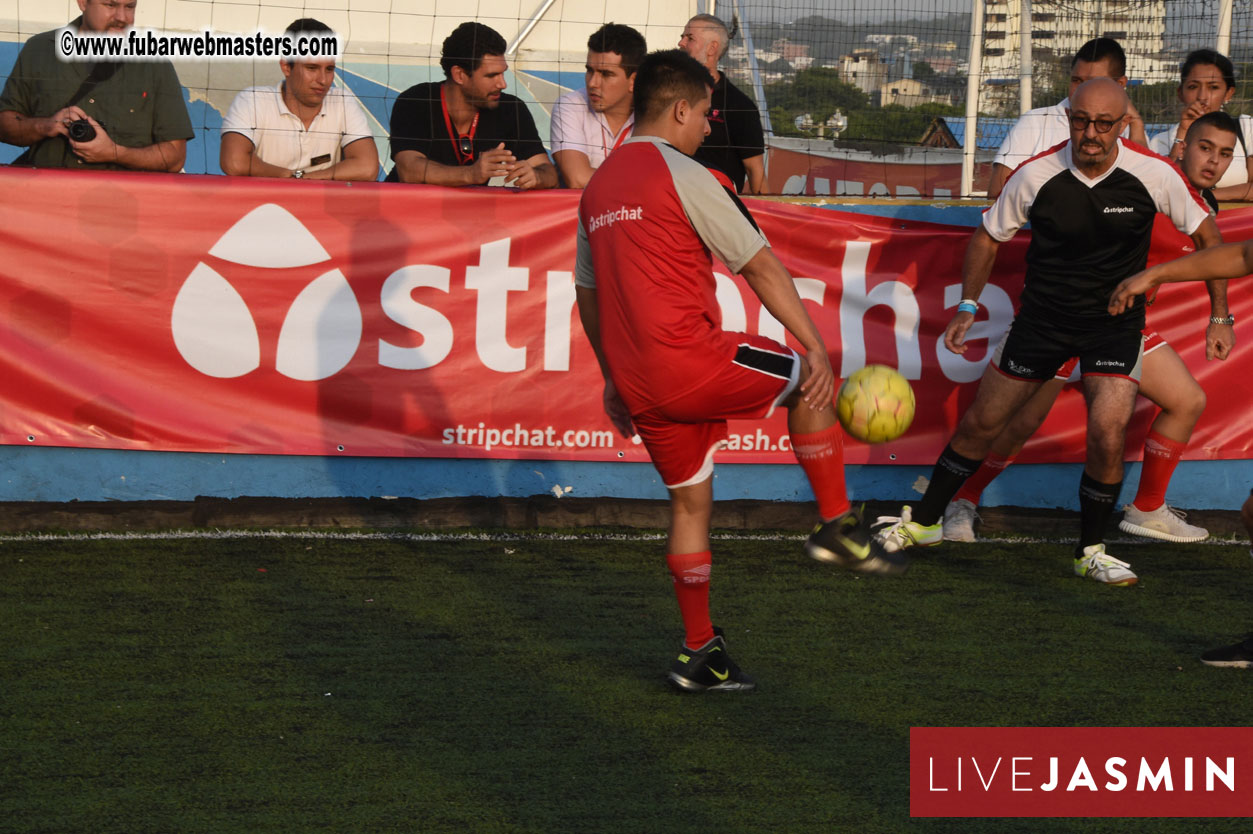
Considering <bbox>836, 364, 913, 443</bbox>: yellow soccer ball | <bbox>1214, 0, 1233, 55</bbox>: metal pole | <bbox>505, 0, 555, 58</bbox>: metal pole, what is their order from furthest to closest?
1. <bbox>505, 0, 555, 58</bbox>: metal pole
2. <bbox>1214, 0, 1233, 55</bbox>: metal pole
3. <bbox>836, 364, 913, 443</bbox>: yellow soccer ball

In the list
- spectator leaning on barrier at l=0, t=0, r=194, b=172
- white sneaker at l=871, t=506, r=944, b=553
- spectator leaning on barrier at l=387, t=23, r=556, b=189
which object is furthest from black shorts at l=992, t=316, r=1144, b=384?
spectator leaning on barrier at l=0, t=0, r=194, b=172

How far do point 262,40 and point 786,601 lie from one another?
8597 millimetres

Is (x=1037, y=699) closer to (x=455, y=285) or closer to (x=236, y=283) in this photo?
(x=455, y=285)

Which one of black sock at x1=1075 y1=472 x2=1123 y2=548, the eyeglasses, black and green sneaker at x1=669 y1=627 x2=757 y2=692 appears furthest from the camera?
black sock at x1=1075 y1=472 x2=1123 y2=548

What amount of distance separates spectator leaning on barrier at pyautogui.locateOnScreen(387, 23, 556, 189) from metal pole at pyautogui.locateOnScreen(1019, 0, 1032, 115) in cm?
402

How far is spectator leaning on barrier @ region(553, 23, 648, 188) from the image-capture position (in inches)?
300

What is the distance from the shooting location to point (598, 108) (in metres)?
7.79

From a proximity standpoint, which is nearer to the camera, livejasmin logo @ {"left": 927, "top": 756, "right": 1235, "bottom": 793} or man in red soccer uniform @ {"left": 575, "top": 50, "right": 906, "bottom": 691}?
livejasmin logo @ {"left": 927, "top": 756, "right": 1235, "bottom": 793}

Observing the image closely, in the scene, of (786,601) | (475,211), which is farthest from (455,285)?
(786,601)

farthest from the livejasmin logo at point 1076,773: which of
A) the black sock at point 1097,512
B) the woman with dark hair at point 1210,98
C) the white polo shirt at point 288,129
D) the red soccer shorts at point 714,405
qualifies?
the white polo shirt at point 288,129

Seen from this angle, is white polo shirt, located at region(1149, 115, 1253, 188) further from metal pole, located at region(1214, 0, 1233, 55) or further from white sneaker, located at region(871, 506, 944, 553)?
white sneaker, located at region(871, 506, 944, 553)

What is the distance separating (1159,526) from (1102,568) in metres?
0.81

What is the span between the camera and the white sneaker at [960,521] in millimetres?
7398

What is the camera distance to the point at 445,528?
738cm
